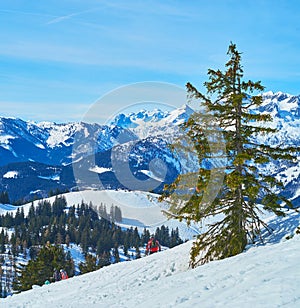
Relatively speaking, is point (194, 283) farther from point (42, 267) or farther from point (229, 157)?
point (42, 267)

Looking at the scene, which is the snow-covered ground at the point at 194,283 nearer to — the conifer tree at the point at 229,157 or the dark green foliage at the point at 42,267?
the conifer tree at the point at 229,157

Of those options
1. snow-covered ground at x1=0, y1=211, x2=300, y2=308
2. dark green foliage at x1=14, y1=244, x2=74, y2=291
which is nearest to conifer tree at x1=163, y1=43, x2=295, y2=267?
snow-covered ground at x1=0, y1=211, x2=300, y2=308

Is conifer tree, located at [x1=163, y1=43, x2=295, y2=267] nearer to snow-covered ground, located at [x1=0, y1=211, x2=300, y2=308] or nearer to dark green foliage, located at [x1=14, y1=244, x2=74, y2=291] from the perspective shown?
snow-covered ground, located at [x1=0, y1=211, x2=300, y2=308]

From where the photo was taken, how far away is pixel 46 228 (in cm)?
18812

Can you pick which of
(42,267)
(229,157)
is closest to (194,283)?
(229,157)

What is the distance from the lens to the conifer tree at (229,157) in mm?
21328

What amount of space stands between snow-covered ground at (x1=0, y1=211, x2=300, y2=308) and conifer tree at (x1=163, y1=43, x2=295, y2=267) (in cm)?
189

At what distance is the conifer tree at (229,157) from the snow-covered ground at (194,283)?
189cm

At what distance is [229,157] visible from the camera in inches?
850

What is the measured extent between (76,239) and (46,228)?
54.3 feet

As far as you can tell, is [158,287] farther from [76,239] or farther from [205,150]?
[76,239]

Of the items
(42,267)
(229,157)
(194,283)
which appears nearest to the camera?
(194,283)

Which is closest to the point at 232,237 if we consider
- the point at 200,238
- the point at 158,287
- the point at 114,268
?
the point at 200,238

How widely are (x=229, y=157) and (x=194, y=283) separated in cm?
780
